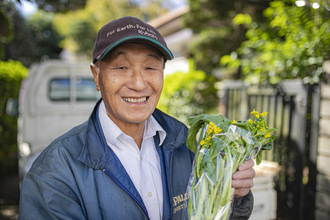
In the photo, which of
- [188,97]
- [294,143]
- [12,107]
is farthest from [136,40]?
[12,107]

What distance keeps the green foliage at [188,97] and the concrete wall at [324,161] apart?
3557 millimetres

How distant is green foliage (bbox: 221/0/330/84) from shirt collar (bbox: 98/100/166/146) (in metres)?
2.48

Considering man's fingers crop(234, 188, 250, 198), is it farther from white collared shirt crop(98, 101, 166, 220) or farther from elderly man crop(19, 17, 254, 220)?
white collared shirt crop(98, 101, 166, 220)

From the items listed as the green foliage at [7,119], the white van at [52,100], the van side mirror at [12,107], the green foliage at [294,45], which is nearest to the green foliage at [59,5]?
the white van at [52,100]

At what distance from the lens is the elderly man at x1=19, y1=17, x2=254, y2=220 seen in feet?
4.38

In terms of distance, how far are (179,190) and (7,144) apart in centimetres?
764

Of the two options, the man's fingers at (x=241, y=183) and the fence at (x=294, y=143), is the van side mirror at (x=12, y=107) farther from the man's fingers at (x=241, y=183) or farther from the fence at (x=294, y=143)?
the man's fingers at (x=241, y=183)

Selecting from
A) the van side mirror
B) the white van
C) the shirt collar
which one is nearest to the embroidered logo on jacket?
the shirt collar

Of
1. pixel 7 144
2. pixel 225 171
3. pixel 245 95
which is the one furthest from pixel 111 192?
pixel 7 144

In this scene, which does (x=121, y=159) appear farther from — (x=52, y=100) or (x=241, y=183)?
(x=52, y=100)

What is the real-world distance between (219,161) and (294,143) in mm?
2765

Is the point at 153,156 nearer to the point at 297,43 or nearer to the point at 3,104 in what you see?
the point at 297,43

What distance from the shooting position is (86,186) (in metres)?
1.38

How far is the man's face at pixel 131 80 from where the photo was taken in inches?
58.7
